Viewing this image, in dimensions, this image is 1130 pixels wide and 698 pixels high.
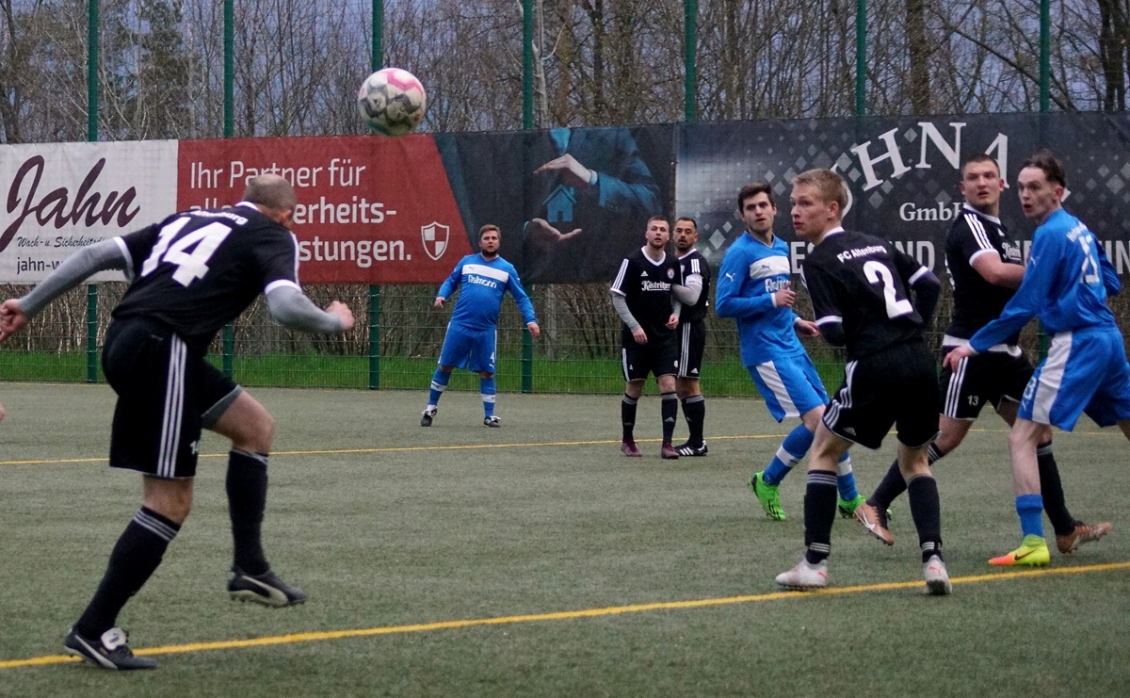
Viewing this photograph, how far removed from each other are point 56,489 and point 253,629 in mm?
4547

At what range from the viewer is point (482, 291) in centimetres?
1595

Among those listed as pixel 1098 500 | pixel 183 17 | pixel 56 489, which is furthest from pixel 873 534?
pixel 183 17

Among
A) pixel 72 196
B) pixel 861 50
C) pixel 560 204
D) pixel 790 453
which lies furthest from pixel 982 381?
pixel 72 196

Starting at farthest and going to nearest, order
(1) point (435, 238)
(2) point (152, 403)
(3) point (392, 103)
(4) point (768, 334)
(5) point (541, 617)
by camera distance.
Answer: (1) point (435, 238), (3) point (392, 103), (4) point (768, 334), (5) point (541, 617), (2) point (152, 403)

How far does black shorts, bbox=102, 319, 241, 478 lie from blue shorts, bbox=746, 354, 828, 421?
4.25 meters

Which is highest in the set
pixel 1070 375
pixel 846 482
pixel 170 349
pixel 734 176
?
pixel 734 176

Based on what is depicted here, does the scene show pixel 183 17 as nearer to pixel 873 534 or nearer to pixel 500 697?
pixel 873 534

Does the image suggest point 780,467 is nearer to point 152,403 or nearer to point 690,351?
point 152,403

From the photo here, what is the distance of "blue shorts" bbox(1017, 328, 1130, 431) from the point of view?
680 cm

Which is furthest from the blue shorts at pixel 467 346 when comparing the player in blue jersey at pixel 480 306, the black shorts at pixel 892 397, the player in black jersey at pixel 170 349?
the player in black jersey at pixel 170 349

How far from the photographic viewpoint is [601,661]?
4.95 m

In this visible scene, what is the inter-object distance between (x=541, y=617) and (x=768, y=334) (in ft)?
11.1

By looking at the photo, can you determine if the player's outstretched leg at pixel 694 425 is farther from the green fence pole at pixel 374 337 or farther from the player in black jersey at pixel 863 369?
the green fence pole at pixel 374 337

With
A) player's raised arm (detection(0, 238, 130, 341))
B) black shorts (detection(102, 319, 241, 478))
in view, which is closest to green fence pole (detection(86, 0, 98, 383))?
player's raised arm (detection(0, 238, 130, 341))
